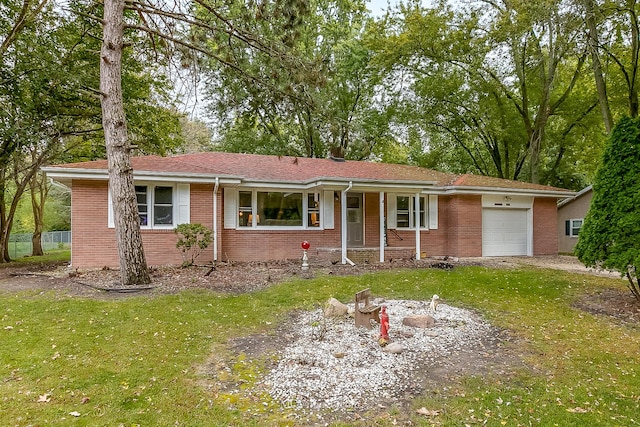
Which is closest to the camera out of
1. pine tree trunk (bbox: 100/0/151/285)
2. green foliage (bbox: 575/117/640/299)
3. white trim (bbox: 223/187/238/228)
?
green foliage (bbox: 575/117/640/299)

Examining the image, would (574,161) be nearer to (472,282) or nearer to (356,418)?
(472,282)

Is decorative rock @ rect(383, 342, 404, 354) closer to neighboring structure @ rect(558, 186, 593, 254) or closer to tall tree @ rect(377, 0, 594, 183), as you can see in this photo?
tall tree @ rect(377, 0, 594, 183)

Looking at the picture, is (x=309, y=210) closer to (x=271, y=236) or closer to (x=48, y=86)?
(x=271, y=236)

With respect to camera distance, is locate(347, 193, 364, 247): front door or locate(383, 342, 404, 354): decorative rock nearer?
locate(383, 342, 404, 354): decorative rock

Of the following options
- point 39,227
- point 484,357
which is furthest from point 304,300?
point 39,227

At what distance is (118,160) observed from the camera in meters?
7.88

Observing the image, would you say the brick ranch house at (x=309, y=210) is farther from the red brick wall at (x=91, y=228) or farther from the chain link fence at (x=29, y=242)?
the chain link fence at (x=29, y=242)

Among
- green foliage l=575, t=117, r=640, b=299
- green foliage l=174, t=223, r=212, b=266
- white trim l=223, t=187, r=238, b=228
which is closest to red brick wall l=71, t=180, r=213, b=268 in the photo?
green foliage l=174, t=223, r=212, b=266

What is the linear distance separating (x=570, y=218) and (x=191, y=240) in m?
17.3

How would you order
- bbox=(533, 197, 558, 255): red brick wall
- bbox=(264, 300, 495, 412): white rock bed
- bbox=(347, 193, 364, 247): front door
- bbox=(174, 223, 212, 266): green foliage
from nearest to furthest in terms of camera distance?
bbox=(264, 300, 495, 412): white rock bed < bbox=(174, 223, 212, 266): green foliage < bbox=(347, 193, 364, 247): front door < bbox=(533, 197, 558, 255): red brick wall

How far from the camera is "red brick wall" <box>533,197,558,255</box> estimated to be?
14922 millimetres

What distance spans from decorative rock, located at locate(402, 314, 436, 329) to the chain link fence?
2167 centimetres

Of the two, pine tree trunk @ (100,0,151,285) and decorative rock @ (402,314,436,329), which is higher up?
pine tree trunk @ (100,0,151,285)

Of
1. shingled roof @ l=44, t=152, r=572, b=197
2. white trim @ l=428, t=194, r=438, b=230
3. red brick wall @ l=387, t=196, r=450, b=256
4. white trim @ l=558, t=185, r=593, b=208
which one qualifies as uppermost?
shingled roof @ l=44, t=152, r=572, b=197
